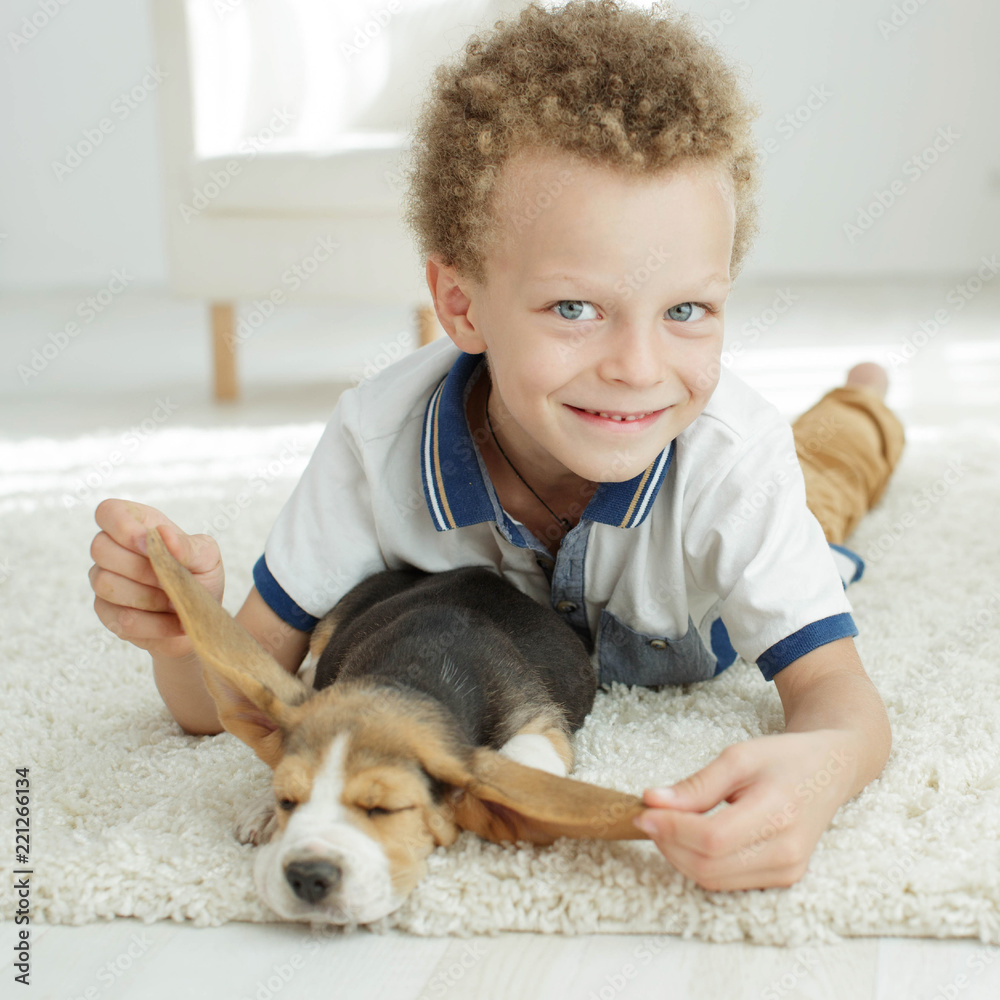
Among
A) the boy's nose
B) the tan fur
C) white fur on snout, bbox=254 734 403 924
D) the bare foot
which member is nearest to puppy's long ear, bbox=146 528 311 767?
white fur on snout, bbox=254 734 403 924

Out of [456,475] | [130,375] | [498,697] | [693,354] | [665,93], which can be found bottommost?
[130,375]

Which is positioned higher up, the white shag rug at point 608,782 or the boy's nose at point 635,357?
the boy's nose at point 635,357

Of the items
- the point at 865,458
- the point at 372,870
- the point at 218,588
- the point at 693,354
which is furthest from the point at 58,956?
the point at 865,458

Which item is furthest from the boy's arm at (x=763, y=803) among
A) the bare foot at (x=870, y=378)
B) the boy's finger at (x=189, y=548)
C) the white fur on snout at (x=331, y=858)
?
the bare foot at (x=870, y=378)

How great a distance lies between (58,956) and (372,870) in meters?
0.27

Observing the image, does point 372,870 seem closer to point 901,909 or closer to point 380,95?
point 901,909

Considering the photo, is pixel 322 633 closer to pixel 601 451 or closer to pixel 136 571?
pixel 136 571

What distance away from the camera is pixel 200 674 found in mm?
1192

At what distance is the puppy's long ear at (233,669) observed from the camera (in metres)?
0.94

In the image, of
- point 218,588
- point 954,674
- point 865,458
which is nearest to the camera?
point 218,588

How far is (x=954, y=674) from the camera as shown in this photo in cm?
132

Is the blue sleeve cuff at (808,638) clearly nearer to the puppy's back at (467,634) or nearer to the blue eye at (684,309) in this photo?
the puppy's back at (467,634)

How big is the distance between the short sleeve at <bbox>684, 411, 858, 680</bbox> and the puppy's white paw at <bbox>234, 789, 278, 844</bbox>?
53 cm

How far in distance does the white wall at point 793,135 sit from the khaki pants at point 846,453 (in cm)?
316
